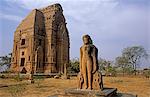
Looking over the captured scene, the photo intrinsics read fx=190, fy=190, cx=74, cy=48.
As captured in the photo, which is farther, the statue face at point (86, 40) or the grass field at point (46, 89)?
the grass field at point (46, 89)

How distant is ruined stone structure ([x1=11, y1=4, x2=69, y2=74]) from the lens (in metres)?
40.2

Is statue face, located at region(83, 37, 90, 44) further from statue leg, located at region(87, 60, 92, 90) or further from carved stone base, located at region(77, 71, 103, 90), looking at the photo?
carved stone base, located at region(77, 71, 103, 90)

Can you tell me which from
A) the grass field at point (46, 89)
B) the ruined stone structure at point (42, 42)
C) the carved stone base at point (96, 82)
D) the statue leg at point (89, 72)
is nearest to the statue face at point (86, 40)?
the statue leg at point (89, 72)

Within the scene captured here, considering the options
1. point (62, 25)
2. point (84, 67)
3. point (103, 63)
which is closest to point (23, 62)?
point (62, 25)

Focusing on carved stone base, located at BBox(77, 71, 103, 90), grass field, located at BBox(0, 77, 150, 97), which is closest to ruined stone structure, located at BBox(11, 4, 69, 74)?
grass field, located at BBox(0, 77, 150, 97)

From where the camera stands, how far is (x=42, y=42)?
42500mm

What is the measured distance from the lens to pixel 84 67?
8.08m

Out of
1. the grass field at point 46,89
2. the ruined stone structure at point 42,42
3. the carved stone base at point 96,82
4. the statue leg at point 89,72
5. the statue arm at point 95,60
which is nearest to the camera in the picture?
the carved stone base at point 96,82

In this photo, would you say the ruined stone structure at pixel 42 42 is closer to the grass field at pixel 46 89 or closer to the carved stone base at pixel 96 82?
the grass field at pixel 46 89

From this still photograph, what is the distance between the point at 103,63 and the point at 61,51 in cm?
1563

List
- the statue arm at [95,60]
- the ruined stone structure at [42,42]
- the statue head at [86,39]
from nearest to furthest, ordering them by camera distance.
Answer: the statue arm at [95,60] < the statue head at [86,39] < the ruined stone structure at [42,42]

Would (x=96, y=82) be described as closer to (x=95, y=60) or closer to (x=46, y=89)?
(x=95, y=60)

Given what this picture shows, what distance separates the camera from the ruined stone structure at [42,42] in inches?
1583

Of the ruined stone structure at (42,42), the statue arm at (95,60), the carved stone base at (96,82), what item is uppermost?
the ruined stone structure at (42,42)
